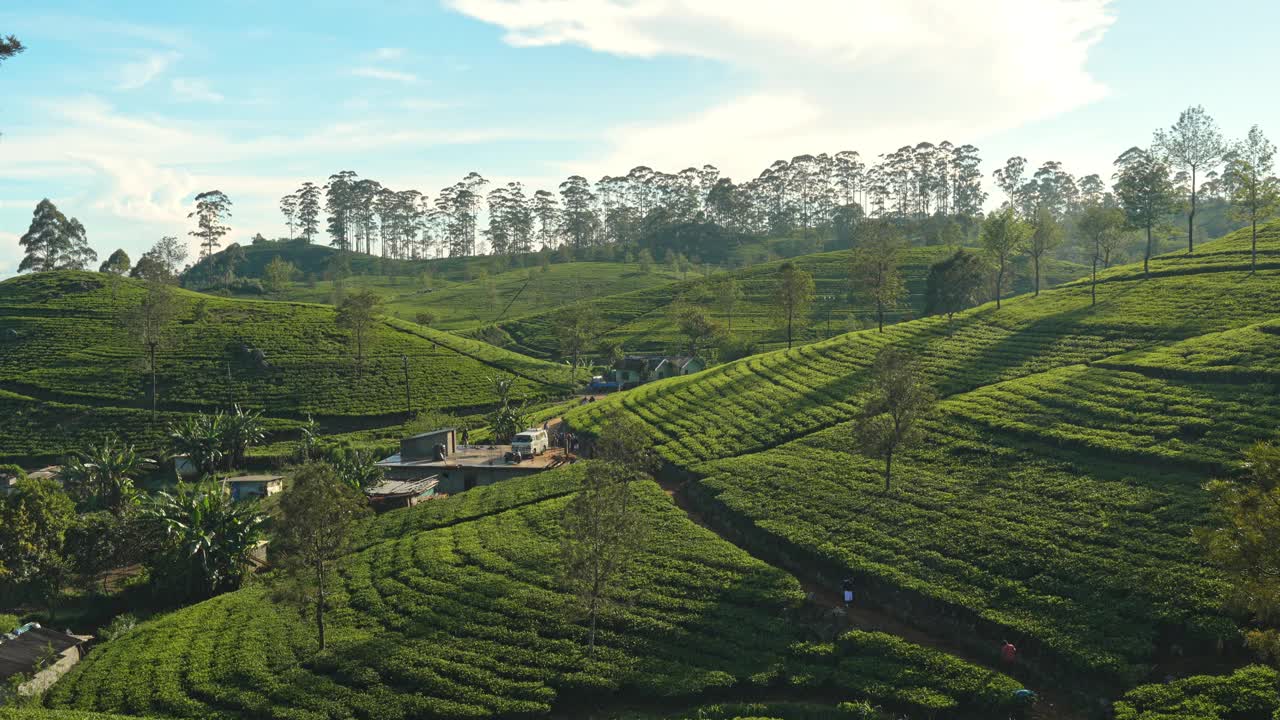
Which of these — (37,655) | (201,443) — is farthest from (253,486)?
(37,655)

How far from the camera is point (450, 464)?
51.6 m

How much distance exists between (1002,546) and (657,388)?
36.2m

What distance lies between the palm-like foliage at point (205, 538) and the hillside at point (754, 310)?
61152mm

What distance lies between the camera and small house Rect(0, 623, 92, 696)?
2812 cm

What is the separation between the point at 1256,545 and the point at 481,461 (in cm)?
4206

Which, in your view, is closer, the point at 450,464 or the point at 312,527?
the point at 312,527

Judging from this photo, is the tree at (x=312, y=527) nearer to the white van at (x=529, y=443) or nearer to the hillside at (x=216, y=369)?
the white van at (x=529, y=443)

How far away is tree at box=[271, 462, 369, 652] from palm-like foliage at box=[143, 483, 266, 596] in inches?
350

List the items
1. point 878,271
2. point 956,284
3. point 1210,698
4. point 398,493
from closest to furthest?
point 1210,698
point 398,493
point 878,271
point 956,284

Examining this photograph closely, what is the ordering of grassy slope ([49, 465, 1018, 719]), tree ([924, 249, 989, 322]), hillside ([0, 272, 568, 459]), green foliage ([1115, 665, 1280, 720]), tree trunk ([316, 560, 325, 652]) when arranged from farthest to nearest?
tree ([924, 249, 989, 322]) < hillside ([0, 272, 568, 459]) < tree trunk ([316, 560, 325, 652]) < grassy slope ([49, 465, 1018, 719]) < green foliage ([1115, 665, 1280, 720])

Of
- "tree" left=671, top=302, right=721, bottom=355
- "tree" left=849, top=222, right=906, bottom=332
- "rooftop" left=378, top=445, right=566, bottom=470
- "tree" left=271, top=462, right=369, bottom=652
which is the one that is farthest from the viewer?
"tree" left=671, top=302, right=721, bottom=355

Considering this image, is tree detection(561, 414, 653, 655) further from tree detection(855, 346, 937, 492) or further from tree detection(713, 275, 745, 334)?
→ tree detection(713, 275, 745, 334)

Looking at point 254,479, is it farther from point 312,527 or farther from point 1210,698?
point 1210,698

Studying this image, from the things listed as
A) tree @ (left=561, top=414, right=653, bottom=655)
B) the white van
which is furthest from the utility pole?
tree @ (left=561, top=414, right=653, bottom=655)
